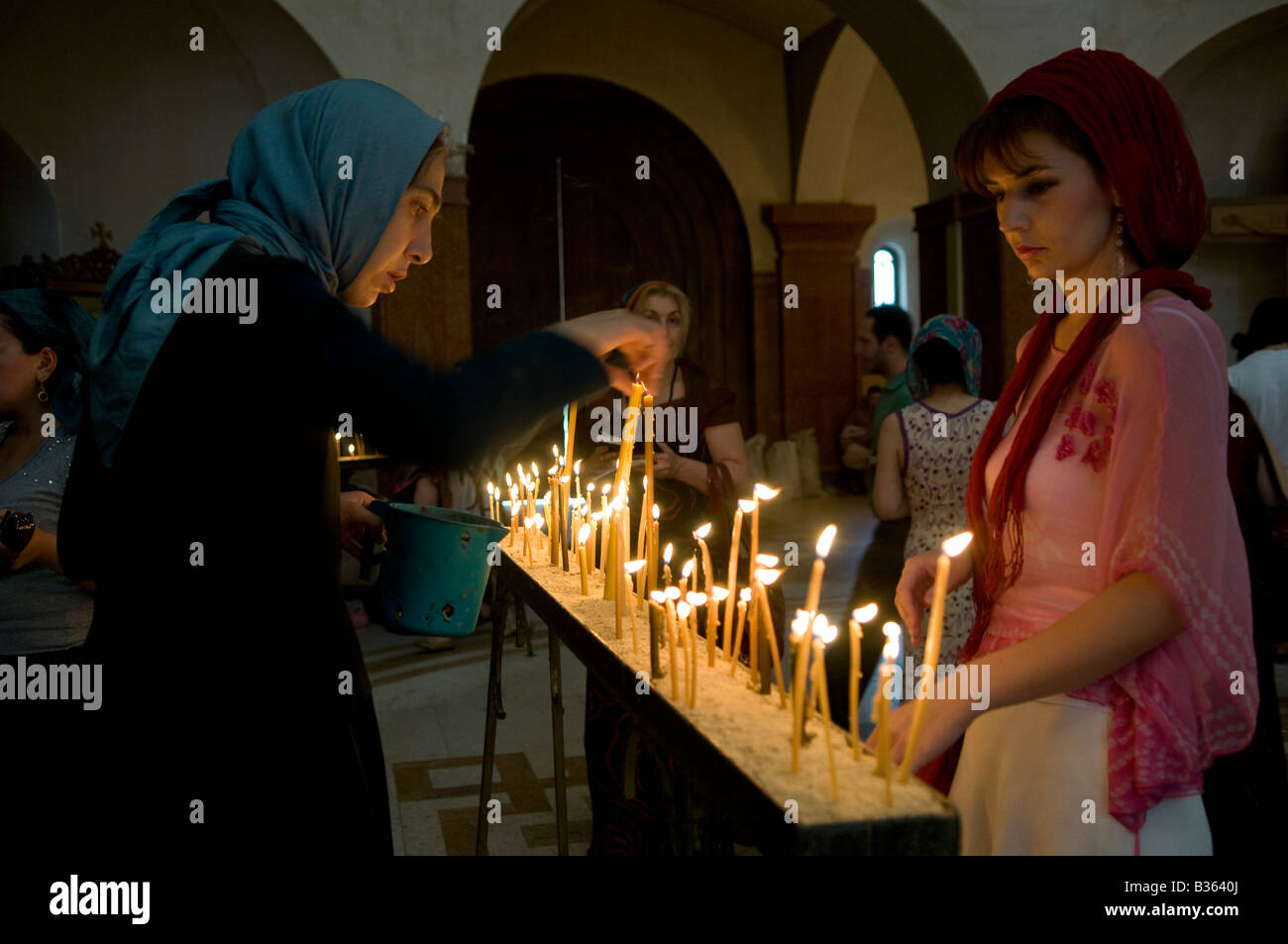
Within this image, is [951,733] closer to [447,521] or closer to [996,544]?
[996,544]

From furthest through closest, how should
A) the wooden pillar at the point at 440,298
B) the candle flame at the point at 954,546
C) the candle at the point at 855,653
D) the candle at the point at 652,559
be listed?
1. the wooden pillar at the point at 440,298
2. the candle at the point at 652,559
3. the candle flame at the point at 954,546
4. the candle at the point at 855,653

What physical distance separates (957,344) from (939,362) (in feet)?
0.28

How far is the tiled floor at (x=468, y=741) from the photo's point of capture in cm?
389

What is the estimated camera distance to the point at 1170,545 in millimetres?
1440

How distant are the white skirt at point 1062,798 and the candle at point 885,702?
1.47 ft

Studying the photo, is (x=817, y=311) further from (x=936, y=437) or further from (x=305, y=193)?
(x=305, y=193)

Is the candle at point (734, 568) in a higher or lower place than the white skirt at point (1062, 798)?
higher

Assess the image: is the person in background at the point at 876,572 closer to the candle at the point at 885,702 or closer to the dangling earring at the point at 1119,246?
the dangling earring at the point at 1119,246

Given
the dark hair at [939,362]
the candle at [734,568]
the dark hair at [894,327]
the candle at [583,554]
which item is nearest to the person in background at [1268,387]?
the dark hair at [894,327]

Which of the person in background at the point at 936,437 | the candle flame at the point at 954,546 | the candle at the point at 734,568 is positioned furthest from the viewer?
the person in background at the point at 936,437

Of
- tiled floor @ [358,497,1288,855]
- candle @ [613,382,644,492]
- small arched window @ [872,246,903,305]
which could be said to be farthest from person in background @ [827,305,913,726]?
small arched window @ [872,246,903,305]

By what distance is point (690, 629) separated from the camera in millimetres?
1589

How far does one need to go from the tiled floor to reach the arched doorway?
597 cm
